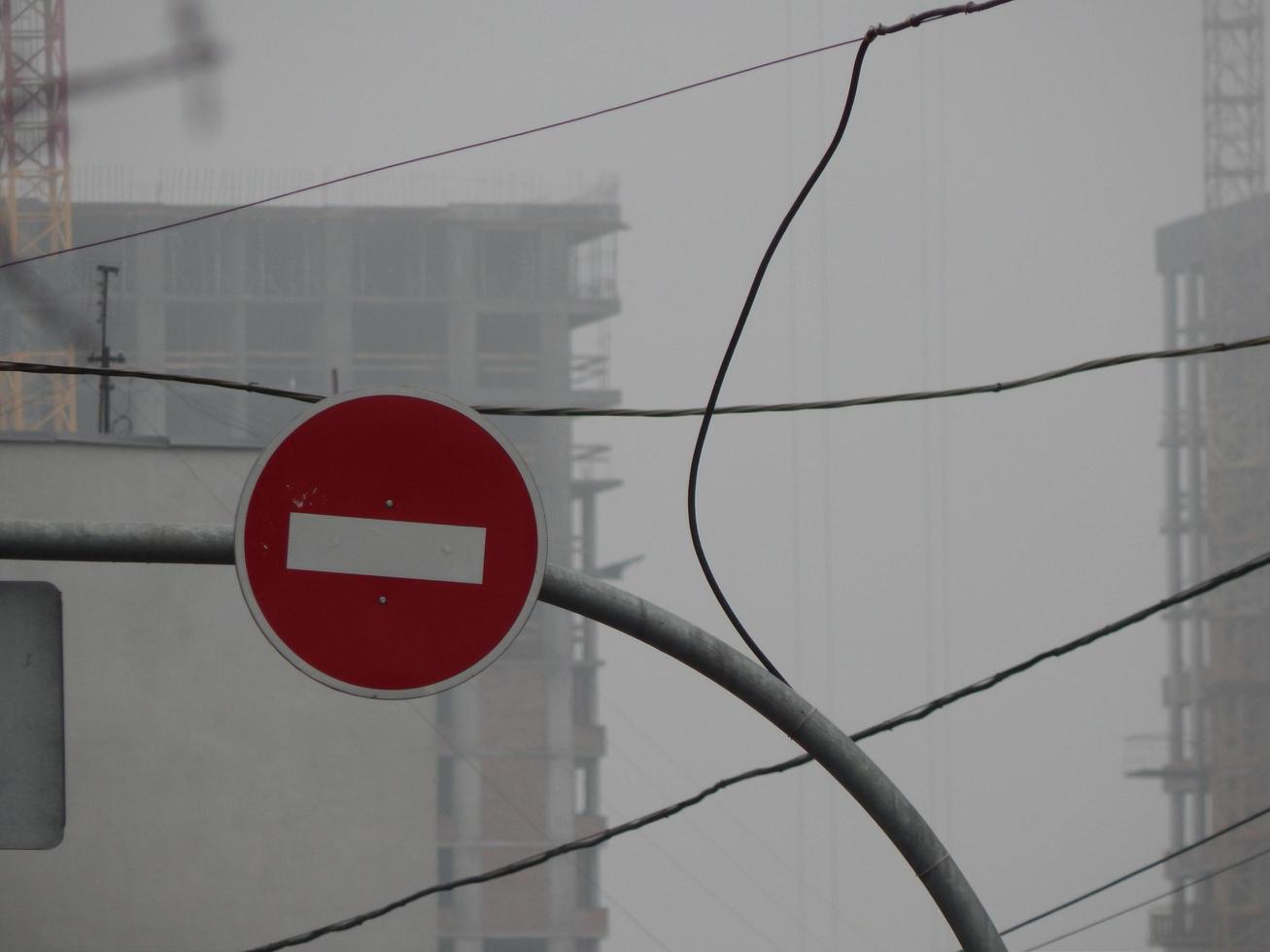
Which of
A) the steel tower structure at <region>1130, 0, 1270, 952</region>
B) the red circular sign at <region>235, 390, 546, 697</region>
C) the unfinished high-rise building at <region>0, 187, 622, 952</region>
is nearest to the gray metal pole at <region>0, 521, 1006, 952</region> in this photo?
the red circular sign at <region>235, 390, 546, 697</region>

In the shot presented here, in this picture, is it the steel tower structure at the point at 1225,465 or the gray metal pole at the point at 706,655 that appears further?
the steel tower structure at the point at 1225,465

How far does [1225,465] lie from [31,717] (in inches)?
3099

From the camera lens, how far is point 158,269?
262 ft

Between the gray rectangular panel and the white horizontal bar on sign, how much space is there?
1.58ft

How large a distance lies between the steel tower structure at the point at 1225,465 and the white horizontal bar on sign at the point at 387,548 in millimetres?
73312

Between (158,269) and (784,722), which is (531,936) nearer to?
(158,269)

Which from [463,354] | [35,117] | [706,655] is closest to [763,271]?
[706,655]

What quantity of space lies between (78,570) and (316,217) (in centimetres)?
6598

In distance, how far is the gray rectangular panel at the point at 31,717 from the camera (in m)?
2.74

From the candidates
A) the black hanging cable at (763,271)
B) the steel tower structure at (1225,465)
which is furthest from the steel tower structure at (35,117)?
the black hanging cable at (763,271)

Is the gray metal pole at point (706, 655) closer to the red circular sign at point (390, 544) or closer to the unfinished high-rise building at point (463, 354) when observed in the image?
the red circular sign at point (390, 544)

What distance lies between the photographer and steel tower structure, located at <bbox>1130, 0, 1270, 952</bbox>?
75938 mm

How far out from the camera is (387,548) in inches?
102

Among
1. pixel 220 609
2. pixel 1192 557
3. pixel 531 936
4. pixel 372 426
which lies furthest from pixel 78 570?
pixel 1192 557
